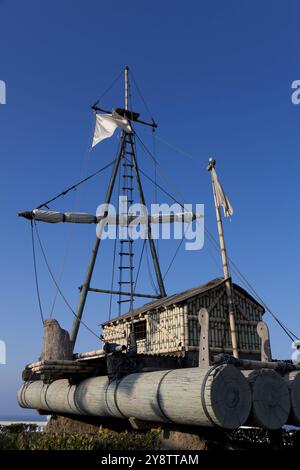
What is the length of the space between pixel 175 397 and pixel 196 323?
8722 millimetres

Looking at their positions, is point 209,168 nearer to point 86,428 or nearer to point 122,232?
point 122,232

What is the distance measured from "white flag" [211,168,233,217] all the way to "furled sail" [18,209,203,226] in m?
6.82

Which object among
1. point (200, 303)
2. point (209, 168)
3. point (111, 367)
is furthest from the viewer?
point (209, 168)

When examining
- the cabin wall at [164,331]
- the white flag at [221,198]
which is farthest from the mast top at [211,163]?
the cabin wall at [164,331]

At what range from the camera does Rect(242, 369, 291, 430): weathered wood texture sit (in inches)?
346

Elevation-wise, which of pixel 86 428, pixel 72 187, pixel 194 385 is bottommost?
pixel 86 428

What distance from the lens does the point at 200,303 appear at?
1833cm

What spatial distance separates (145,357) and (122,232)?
1319 cm

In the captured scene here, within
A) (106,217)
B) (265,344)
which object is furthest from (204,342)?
(106,217)

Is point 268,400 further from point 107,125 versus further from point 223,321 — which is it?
point 107,125

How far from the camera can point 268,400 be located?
8961mm

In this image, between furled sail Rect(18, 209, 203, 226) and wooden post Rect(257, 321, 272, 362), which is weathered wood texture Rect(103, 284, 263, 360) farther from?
furled sail Rect(18, 209, 203, 226)

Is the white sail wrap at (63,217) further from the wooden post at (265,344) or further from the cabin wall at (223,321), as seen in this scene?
the wooden post at (265,344)
